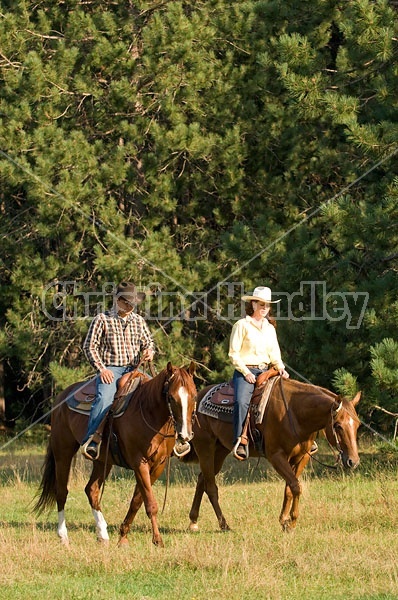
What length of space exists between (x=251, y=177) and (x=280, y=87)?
1942 mm

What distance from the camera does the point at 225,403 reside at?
11.2 m

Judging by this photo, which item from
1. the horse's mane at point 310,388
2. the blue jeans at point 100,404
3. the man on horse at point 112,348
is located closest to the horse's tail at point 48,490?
the man on horse at point 112,348

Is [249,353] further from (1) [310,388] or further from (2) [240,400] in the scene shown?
(1) [310,388]

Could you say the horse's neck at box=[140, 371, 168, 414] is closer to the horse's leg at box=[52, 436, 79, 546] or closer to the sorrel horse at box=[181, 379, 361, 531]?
the sorrel horse at box=[181, 379, 361, 531]

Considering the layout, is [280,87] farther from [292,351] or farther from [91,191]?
[292,351]

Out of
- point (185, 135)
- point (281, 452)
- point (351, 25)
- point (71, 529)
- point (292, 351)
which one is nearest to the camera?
point (281, 452)

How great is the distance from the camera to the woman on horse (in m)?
10.7

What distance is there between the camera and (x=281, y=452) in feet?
34.6

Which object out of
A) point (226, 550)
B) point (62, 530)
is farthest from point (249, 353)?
point (62, 530)

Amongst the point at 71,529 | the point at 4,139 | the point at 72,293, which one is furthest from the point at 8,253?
the point at 71,529

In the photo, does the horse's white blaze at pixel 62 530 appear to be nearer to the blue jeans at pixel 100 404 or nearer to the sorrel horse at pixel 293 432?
the blue jeans at pixel 100 404

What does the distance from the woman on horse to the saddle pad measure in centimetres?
13

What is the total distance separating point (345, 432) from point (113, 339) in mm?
2604

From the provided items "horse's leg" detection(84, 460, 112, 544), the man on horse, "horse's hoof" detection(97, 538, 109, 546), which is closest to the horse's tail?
"horse's leg" detection(84, 460, 112, 544)
